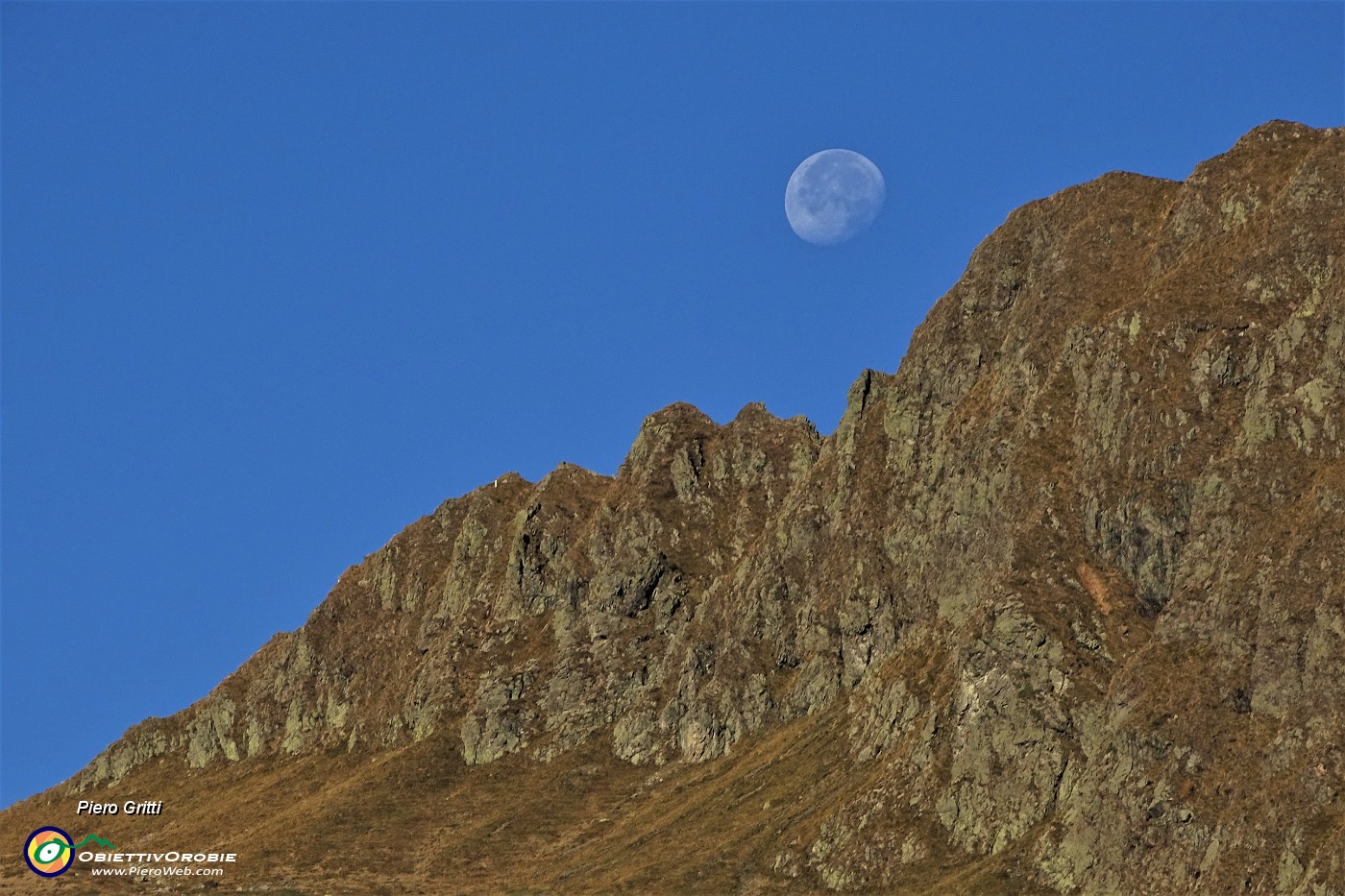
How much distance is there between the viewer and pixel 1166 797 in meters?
161

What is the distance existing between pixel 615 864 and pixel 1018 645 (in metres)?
44.9

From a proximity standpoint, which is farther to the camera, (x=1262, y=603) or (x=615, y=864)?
(x=615, y=864)

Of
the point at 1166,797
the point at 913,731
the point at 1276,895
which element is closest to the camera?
the point at 1276,895

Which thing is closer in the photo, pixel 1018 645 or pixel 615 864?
pixel 1018 645

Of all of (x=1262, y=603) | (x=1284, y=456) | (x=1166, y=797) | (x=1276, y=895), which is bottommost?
(x=1276, y=895)

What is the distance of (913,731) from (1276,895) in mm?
51423

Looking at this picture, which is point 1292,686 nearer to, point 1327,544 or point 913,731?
point 1327,544

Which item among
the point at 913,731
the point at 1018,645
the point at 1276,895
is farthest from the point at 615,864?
the point at 1276,895

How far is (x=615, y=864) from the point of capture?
199875 mm

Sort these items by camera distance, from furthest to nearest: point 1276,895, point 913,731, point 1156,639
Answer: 1. point 913,731
2. point 1156,639
3. point 1276,895

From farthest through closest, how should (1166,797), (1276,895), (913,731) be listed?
(913,731)
(1166,797)
(1276,895)

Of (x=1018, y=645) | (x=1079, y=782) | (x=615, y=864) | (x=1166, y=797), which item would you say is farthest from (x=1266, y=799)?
(x=615, y=864)

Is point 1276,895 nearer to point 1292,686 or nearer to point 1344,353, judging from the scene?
point 1292,686

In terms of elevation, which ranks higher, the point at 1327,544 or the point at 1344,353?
the point at 1344,353
